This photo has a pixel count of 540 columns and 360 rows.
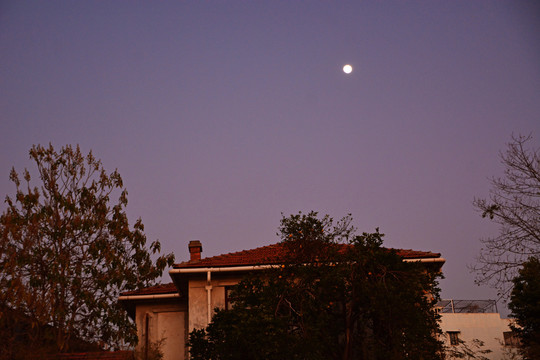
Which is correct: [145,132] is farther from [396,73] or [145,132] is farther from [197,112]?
[396,73]

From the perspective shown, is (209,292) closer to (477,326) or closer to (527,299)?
(527,299)

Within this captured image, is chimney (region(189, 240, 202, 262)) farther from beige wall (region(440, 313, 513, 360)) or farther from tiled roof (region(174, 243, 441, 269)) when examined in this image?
beige wall (region(440, 313, 513, 360))

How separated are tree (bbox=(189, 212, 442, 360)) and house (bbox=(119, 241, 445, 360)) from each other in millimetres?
2262

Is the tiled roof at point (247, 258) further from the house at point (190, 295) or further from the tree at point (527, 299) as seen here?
the tree at point (527, 299)

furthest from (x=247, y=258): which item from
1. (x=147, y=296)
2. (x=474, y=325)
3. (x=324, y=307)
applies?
(x=474, y=325)

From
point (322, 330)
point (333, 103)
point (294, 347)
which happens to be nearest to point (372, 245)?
point (322, 330)

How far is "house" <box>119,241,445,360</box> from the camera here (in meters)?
16.1

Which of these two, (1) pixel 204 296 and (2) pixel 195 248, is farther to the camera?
(2) pixel 195 248

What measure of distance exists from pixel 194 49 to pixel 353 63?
26.0ft

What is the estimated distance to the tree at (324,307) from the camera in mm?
10562

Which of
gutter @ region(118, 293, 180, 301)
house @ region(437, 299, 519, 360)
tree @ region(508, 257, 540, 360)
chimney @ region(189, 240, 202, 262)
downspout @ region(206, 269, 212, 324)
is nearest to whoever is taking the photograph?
downspout @ region(206, 269, 212, 324)

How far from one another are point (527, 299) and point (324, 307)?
35.8ft

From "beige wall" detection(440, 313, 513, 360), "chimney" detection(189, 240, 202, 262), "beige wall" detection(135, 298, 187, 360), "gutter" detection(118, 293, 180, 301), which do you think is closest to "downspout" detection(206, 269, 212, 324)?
"gutter" detection(118, 293, 180, 301)

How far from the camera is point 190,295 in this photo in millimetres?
16484
